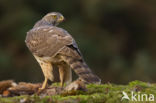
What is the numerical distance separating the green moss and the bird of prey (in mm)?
235

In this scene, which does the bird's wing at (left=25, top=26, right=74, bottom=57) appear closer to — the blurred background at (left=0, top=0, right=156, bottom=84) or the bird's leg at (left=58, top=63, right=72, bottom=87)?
the bird's leg at (left=58, top=63, right=72, bottom=87)

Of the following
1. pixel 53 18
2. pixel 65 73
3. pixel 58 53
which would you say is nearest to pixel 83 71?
pixel 58 53

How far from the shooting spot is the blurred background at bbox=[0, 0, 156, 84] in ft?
80.5

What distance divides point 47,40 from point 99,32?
16979mm

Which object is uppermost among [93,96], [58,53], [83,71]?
[58,53]

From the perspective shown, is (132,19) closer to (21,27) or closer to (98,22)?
(98,22)

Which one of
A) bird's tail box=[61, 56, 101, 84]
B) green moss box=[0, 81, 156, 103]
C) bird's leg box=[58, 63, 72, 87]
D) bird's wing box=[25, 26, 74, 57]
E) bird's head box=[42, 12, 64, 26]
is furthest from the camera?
bird's head box=[42, 12, 64, 26]

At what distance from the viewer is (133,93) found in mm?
8938

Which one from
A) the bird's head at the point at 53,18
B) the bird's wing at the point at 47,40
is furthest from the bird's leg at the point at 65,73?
the bird's head at the point at 53,18

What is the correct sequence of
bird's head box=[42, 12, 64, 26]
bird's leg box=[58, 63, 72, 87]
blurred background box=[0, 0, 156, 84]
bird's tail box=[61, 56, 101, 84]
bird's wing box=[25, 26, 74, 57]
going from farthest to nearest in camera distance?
1. blurred background box=[0, 0, 156, 84]
2. bird's head box=[42, 12, 64, 26]
3. bird's leg box=[58, 63, 72, 87]
4. bird's wing box=[25, 26, 74, 57]
5. bird's tail box=[61, 56, 101, 84]

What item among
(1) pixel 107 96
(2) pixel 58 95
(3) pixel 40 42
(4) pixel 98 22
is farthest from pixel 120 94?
(4) pixel 98 22

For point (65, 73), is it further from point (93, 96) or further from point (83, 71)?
point (93, 96)

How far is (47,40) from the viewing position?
998 cm

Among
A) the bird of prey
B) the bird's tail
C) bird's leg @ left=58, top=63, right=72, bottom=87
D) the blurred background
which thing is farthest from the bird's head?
the blurred background
